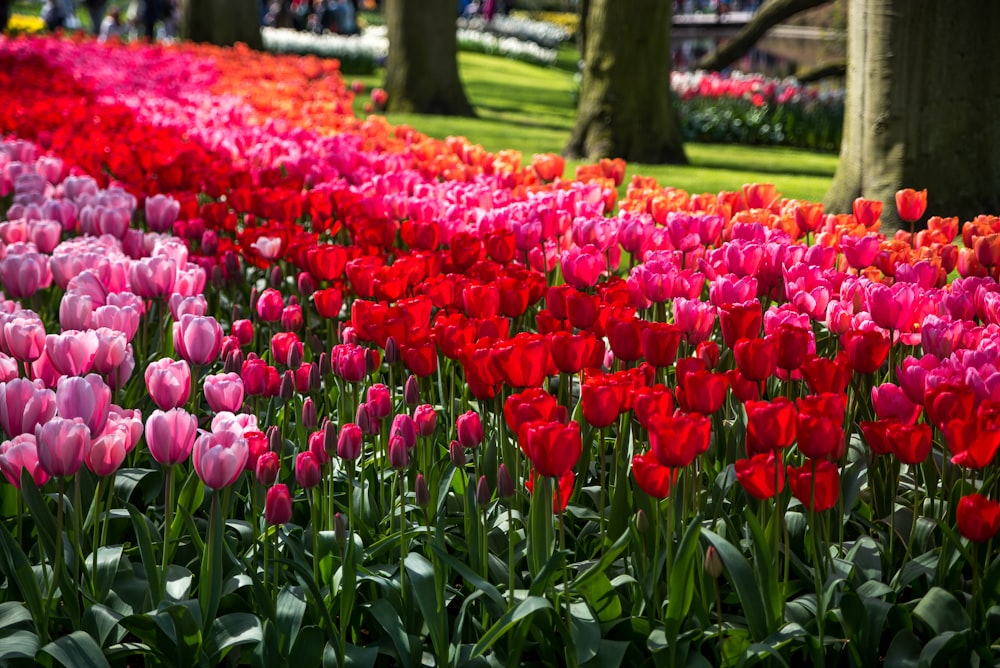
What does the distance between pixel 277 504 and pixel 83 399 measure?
0.44 meters

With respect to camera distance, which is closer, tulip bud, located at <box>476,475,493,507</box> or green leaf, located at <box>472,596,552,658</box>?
green leaf, located at <box>472,596,552,658</box>

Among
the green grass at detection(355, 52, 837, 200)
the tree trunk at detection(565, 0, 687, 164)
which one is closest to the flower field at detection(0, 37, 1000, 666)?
the green grass at detection(355, 52, 837, 200)

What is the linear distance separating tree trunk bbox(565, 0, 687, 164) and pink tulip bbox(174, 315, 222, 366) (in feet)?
26.4

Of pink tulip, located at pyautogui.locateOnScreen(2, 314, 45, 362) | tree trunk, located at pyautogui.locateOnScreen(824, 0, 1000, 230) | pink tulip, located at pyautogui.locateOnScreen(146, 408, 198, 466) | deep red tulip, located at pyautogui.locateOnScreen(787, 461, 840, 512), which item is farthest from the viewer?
tree trunk, located at pyautogui.locateOnScreen(824, 0, 1000, 230)

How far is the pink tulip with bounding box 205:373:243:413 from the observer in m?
2.55

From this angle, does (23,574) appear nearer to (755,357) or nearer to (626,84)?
(755,357)

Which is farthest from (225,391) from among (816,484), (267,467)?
(816,484)

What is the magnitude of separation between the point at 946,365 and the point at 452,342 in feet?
3.53

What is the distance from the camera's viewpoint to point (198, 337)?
2838mm

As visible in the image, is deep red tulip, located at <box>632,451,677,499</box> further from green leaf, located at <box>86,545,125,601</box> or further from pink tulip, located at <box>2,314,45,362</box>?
pink tulip, located at <box>2,314,45,362</box>

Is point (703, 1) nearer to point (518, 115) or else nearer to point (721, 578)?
point (518, 115)

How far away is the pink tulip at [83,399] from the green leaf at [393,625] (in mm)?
669

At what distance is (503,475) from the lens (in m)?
2.28

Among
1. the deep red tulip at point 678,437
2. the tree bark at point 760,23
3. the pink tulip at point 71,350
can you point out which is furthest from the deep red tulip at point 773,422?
the tree bark at point 760,23
